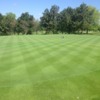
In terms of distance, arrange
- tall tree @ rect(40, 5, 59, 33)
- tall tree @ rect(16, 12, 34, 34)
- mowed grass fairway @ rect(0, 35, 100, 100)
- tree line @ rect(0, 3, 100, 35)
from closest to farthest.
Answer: mowed grass fairway @ rect(0, 35, 100, 100) → tree line @ rect(0, 3, 100, 35) → tall tree @ rect(16, 12, 34, 34) → tall tree @ rect(40, 5, 59, 33)

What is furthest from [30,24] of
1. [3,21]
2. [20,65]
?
[20,65]

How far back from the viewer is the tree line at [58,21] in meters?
112

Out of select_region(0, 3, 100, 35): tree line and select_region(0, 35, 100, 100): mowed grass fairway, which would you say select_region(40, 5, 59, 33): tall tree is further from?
select_region(0, 35, 100, 100): mowed grass fairway

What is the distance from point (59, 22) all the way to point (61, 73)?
107965 millimetres

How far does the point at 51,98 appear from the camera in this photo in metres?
9.21

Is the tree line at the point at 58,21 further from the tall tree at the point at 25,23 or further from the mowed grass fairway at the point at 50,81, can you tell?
the mowed grass fairway at the point at 50,81

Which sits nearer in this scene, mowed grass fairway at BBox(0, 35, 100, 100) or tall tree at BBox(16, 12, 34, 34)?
mowed grass fairway at BBox(0, 35, 100, 100)

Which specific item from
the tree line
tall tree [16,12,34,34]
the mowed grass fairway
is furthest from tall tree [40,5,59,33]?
the mowed grass fairway

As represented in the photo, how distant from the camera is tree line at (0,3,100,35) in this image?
111750 millimetres

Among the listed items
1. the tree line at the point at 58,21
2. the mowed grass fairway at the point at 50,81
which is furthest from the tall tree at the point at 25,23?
the mowed grass fairway at the point at 50,81

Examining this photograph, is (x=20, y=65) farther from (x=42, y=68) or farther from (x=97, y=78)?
(x=97, y=78)

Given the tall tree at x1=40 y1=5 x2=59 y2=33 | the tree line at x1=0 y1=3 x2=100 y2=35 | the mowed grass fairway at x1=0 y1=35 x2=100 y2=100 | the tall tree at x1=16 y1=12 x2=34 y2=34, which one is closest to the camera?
the mowed grass fairway at x1=0 y1=35 x2=100 y2=100

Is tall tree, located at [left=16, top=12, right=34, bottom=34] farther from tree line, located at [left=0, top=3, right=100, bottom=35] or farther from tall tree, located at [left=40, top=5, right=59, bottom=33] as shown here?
tall tree, located at [left=40, top=5, right=59, bottom=33]

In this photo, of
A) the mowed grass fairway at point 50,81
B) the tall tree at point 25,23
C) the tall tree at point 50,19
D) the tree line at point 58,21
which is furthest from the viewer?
the tall tree at point 50,19
